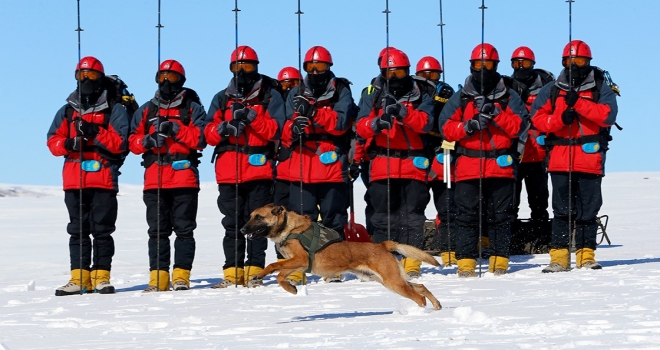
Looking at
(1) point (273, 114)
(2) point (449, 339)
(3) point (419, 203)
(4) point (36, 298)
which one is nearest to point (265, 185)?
(1) point (273, 114)

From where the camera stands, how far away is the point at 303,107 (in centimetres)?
1138

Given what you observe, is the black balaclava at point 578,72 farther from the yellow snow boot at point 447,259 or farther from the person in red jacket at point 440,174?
the yellow snow boot at point 447,259

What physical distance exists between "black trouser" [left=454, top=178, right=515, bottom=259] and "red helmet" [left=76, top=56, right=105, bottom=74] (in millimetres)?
4167

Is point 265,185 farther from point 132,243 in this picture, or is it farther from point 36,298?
point 132,243

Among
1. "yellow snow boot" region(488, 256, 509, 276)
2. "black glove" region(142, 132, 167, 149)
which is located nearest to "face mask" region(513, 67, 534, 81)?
"yellow snow boot" region(488, 256, 509, 276)

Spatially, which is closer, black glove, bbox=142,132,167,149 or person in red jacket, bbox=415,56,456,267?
black glove, bbox=142,132,167,149

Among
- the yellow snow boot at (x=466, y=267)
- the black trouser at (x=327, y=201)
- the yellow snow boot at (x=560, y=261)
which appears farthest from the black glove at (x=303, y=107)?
the yellow snow boot at (x=560, y=261)

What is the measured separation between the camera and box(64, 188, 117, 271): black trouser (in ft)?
38.2

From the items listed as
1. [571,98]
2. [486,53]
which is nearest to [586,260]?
[571,98]

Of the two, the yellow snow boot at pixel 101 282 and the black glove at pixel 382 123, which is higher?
the black glove at pixel 382 123

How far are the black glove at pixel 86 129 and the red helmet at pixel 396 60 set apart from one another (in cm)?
320

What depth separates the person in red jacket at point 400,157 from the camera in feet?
38.7

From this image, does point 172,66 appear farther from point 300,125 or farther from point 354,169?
point 354,169

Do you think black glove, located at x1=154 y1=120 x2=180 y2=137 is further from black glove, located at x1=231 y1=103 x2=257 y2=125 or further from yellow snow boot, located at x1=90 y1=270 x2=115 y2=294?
yellow snow boot, located at x1=90 y1=270 x2=115 y2=294
